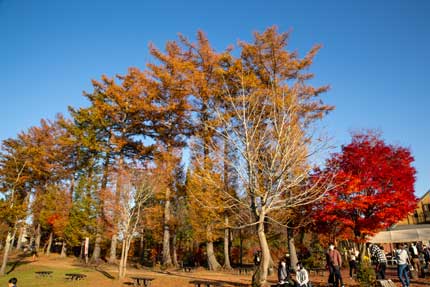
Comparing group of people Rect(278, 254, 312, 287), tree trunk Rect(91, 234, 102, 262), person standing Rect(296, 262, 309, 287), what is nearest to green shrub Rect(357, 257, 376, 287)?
group of people Rect(278, 254, 312, 287)

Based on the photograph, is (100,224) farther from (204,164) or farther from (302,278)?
(302,278)

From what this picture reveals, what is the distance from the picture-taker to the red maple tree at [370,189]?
41.7ft

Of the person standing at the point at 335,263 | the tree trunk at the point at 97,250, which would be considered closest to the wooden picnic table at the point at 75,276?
the tree trunk at the point at 97,250

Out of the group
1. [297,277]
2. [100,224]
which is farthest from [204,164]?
[100,224]

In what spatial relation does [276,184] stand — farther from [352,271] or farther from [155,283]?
[352,271]

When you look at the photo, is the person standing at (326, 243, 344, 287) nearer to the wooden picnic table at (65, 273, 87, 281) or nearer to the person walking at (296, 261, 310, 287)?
the person walking at (296, 261, 310, 287)

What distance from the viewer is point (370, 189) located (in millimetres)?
13219

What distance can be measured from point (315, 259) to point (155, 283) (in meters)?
13.1

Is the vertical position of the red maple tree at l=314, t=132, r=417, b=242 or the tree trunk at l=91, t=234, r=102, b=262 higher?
the red maple tree at l=314, t=132, r=417, b=242

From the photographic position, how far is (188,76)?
1984cm

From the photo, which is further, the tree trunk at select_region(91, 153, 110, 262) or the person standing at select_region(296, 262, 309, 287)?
the tree trunk at select_region(91, 153, 110, 262)

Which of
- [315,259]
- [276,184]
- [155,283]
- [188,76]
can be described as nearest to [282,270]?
[276,184]

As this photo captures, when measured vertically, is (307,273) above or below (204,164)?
below

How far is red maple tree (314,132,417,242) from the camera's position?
1271cm
